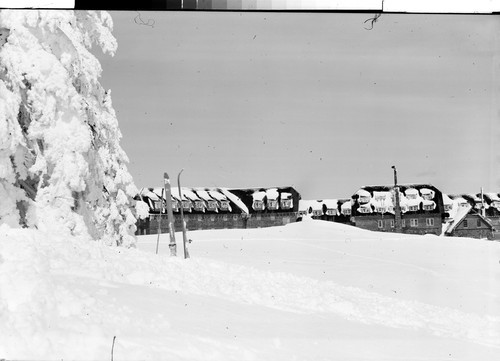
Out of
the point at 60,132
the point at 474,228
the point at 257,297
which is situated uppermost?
the point at 60,132

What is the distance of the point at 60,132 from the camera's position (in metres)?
3.19

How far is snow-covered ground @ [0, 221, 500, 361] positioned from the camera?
2859 mm

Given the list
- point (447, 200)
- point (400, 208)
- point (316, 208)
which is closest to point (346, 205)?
point (316, 208)

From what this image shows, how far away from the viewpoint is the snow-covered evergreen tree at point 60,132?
3.15 m

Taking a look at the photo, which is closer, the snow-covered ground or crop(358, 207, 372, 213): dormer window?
the snow-covered ground

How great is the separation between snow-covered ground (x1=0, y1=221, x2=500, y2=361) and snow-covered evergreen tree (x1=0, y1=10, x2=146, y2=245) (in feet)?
0.37

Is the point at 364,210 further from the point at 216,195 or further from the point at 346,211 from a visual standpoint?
the point at 216,195

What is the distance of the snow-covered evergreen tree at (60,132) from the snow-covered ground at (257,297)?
112mm

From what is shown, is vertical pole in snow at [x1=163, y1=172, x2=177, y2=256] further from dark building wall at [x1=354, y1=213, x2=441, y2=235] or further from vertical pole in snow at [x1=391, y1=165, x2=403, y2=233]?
vertical pole in snow at [x1=391, y1=165, x2=403, y2=233]

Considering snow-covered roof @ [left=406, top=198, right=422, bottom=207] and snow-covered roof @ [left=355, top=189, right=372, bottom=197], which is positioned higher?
snow-covered roof @ [left=355, top=189, right=372, bottom=197]

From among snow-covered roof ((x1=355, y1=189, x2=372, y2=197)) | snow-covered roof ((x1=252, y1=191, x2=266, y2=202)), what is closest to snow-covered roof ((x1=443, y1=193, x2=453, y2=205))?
snow-covered roof ((x1=355, y1=189, x2=372, y2=197))

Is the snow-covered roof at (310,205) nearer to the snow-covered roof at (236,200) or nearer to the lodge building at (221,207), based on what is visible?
the lodge building at (221,207)

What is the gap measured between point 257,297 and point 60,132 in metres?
1.15

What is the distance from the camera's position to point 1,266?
2990 millimetres
